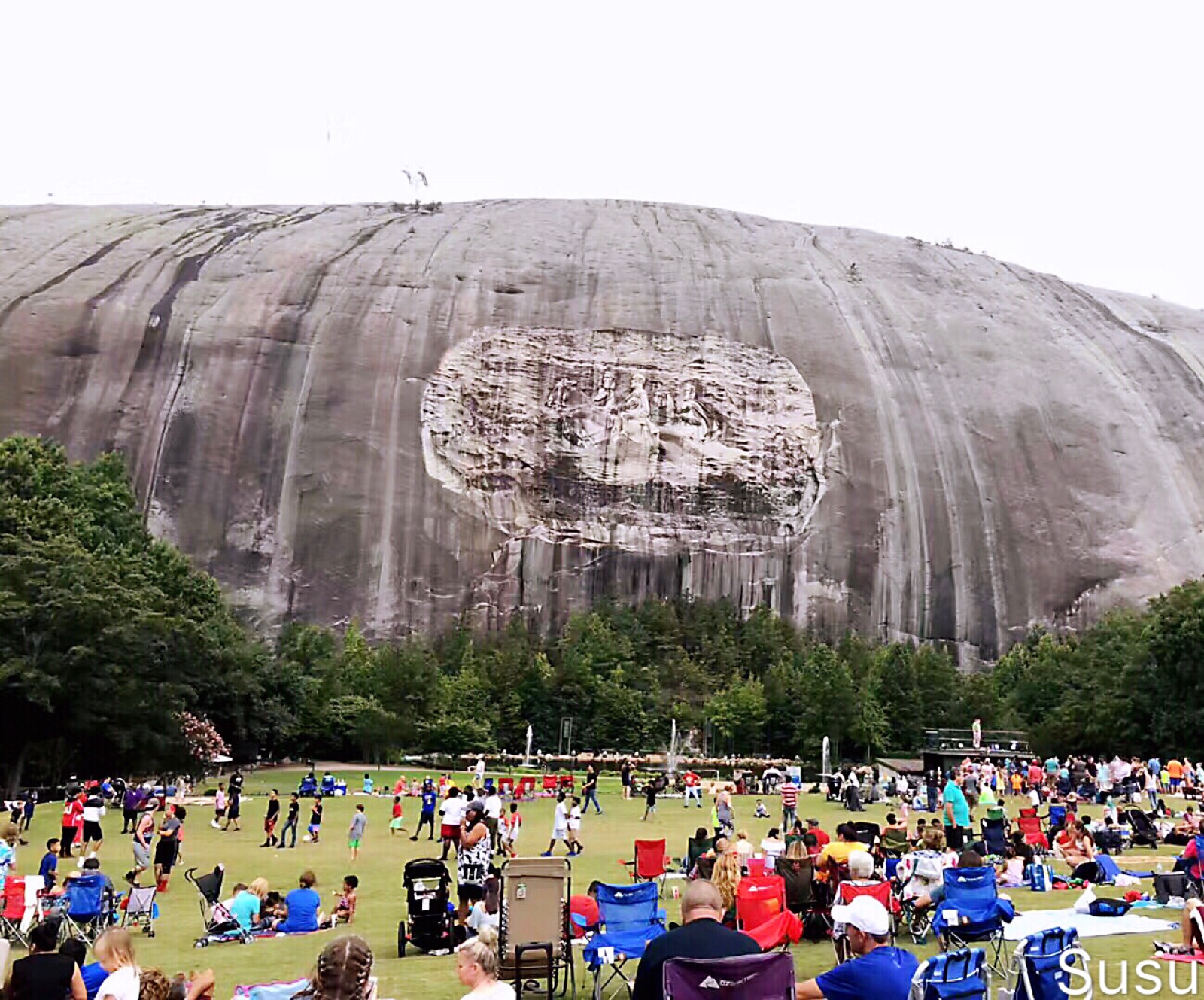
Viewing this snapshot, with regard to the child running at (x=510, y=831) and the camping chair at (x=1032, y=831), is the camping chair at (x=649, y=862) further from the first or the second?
the camping chair at (x=1032, y=831)

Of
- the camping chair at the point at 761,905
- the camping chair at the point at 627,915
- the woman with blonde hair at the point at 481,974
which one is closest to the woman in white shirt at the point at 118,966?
the woman with blonde hair at the point at 481,974

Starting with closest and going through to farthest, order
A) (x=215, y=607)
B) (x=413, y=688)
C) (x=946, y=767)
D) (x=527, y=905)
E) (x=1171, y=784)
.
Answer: (x=527, y=905), (x=1171, y=784), (x=946, y=767), (x=215, y=607), (x=413, y=688)

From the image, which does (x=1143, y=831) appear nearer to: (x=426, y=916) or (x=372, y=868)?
(x=372, y=868)

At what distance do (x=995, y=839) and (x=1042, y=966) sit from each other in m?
8.85

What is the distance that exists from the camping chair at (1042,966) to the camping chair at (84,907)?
24.9ft

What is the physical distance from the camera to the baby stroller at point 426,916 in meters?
9.22

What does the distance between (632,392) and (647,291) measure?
7.24 m

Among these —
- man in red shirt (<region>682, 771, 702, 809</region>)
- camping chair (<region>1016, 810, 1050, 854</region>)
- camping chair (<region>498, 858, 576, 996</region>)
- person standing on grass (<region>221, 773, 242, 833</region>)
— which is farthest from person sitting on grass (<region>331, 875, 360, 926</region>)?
man in red shirt (<region>682, 771, 702, 809</region>)

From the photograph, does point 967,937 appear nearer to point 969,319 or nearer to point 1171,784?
point 1171,784

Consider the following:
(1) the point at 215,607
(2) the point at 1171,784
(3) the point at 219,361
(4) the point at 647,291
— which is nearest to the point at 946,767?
(2) the point at 1171,784

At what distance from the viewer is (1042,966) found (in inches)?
223

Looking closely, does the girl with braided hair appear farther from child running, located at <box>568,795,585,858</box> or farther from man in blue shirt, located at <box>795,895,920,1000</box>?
child running, located at <box>568,795,585,858</box>

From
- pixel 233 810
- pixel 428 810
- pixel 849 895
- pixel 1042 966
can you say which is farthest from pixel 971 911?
pixel 233 810

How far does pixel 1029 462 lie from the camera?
61.6m
